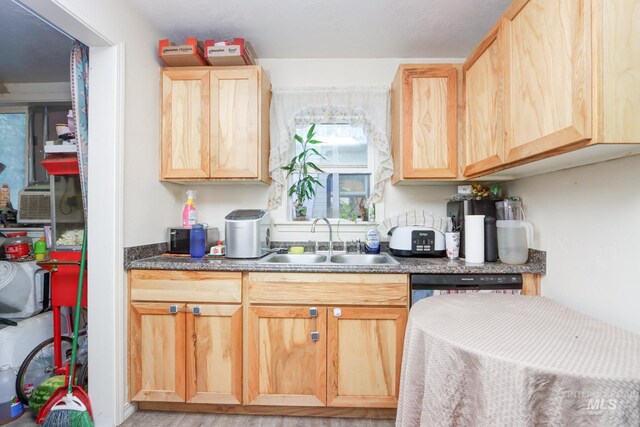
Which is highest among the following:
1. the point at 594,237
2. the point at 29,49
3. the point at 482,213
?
the point at 29,49

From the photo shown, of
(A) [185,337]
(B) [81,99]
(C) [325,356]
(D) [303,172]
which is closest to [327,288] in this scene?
(C) [325,356]

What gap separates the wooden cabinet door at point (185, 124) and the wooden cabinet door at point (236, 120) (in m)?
0.06

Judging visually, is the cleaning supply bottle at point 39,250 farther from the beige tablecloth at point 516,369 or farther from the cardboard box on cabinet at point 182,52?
the beige tablecloth at point 516,369

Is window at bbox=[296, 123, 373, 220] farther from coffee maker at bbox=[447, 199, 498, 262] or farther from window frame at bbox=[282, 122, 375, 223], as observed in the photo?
coffee maker at bbox=[447, 199, 498, 262]

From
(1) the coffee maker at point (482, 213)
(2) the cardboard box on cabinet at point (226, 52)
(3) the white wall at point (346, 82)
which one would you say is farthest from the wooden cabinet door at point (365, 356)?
(2) the cardboard box on cabinet at point (226, 52)

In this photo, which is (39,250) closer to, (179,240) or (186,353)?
(179,240)

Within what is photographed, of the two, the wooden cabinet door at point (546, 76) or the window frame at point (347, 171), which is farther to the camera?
the window frame at point (347, 171)

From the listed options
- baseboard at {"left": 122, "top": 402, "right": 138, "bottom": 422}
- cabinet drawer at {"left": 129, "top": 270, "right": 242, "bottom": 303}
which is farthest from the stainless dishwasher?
baseboard at {"left": 122, "top": 402, "right": 138, "bottom": 422}

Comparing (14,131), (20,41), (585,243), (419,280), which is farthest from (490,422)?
(14,131)

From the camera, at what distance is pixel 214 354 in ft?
5.57

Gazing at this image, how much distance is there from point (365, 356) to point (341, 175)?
4.33 ft

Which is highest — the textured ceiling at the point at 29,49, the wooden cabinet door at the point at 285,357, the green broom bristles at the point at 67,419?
the textured ceiling at the point at 29,49

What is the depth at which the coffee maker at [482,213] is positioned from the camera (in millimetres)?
1826

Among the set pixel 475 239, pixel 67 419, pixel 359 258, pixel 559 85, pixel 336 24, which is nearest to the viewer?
pixel 559 85
